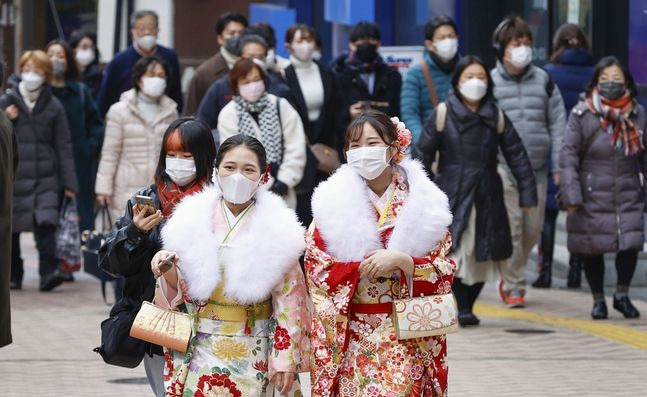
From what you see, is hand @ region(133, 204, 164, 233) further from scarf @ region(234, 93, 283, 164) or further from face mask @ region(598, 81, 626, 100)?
face mask @ region(598, 81, 626, 100)

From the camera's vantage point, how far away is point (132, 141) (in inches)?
501

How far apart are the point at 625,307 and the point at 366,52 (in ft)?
9.88

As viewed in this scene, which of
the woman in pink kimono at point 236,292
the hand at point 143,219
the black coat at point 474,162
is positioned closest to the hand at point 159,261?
the woman in pink kimono at point 236,292

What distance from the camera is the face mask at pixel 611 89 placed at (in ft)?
38.8

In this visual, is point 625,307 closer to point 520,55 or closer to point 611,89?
point 611,89

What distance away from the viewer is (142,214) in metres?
6.59

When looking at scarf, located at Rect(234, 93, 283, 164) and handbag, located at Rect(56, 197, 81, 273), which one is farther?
handbag, located at Rect(56, 197, 81, 273)

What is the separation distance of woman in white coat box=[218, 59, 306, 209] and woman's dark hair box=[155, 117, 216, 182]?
4.07 meters

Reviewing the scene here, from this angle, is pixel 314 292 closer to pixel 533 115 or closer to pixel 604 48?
pixel 533 115

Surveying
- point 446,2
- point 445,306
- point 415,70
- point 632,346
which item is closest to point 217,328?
point 445,306

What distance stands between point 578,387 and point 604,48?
8.14 meters

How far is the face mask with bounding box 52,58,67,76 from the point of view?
14.6m

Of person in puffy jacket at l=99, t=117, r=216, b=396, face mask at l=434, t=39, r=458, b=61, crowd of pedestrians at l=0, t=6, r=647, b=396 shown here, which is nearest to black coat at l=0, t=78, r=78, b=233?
crowd of pedestrians at l=0, t=6, r=647, b=396

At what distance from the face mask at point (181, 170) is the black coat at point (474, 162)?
4.50 m
